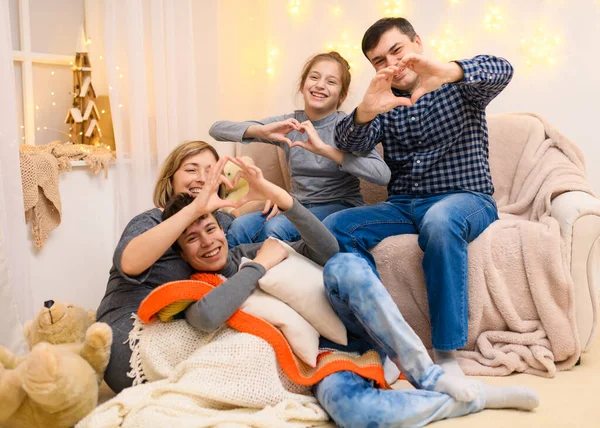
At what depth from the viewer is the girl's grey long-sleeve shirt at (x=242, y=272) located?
1.49m

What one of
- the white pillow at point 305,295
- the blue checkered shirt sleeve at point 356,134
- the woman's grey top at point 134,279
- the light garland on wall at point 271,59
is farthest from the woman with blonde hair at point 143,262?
the light garland on wall at point 271,59

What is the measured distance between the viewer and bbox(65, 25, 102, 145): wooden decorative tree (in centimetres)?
268

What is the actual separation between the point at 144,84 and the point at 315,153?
846mm

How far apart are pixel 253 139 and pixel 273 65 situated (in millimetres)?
1077

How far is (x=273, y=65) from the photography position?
333 centimetres

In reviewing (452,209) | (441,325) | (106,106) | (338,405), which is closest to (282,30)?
(106,106)

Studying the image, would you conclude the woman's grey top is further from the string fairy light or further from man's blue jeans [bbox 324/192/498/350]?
the string fairy light

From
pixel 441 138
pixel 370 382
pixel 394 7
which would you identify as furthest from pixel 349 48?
pixel 370 382

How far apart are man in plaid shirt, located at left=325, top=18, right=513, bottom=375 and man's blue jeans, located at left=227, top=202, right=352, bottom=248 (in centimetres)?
17

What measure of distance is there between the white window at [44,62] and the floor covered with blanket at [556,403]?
1405 mm

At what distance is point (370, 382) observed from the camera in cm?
155

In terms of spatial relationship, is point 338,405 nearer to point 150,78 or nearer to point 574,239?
point 574,239

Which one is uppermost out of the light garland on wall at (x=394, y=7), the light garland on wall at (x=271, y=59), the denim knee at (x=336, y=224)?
the light garland on wall at (x=394, y=7)

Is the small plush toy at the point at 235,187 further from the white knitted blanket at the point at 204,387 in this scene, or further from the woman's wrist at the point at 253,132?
the white knitted blanket at the point at 204,387
